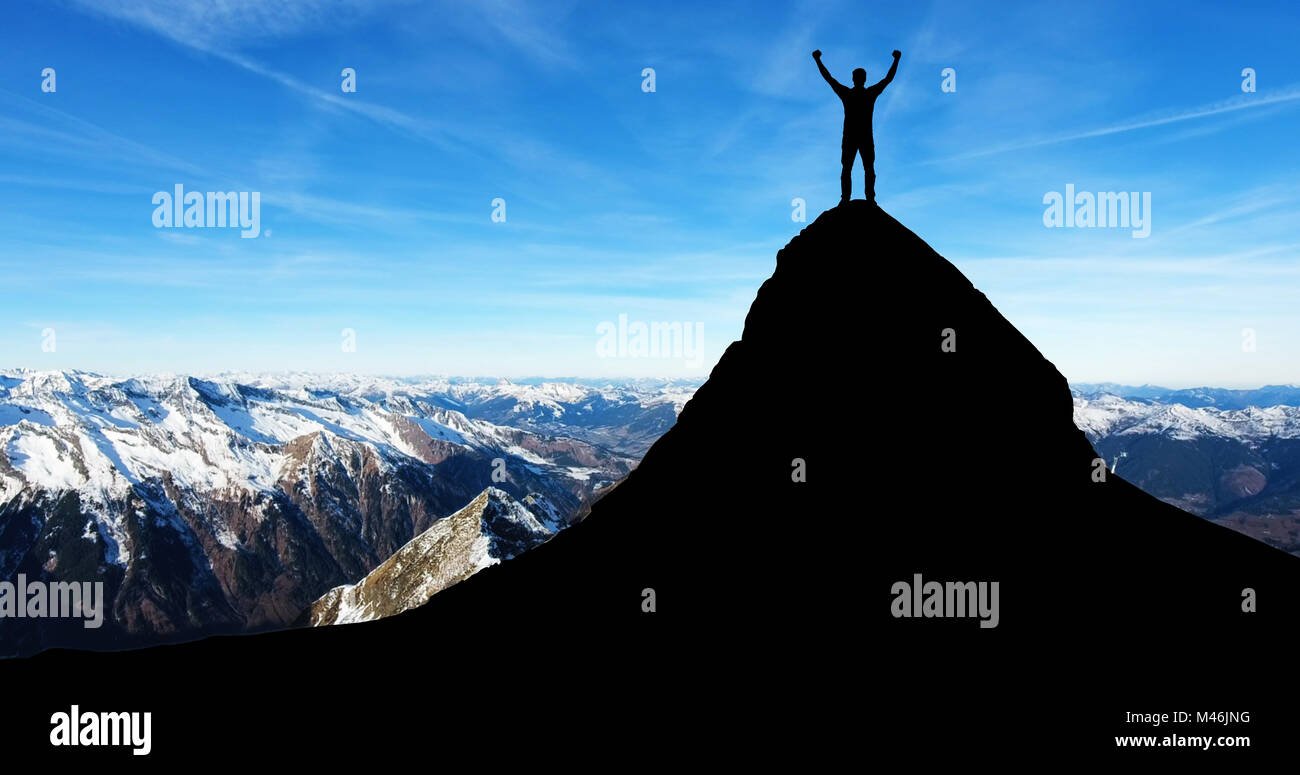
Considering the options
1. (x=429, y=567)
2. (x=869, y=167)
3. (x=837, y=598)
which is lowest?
(x=429, y=567)

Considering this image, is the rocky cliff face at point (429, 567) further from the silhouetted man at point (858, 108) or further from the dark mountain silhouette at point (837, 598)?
the silhouetted man at point (858, 108)

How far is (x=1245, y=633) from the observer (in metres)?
19.6

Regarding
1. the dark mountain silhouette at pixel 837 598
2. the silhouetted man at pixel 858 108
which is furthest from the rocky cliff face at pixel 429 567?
the silhouetted man at pixel 858 108

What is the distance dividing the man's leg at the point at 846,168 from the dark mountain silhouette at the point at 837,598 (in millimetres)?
3478

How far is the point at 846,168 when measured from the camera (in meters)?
28.8

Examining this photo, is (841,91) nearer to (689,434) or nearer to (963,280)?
(963,280)

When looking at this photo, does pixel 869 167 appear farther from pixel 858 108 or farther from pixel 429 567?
pixel 429 567

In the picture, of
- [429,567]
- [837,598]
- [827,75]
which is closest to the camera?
[837,598]

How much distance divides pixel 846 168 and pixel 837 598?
1881cm

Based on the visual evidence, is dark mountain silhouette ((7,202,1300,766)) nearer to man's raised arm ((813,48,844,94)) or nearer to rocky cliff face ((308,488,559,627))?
man's raised arm ((813,48,844,94))

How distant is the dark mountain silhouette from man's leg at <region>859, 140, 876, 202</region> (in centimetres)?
322

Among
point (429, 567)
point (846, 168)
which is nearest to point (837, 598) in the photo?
point (846, 168)
